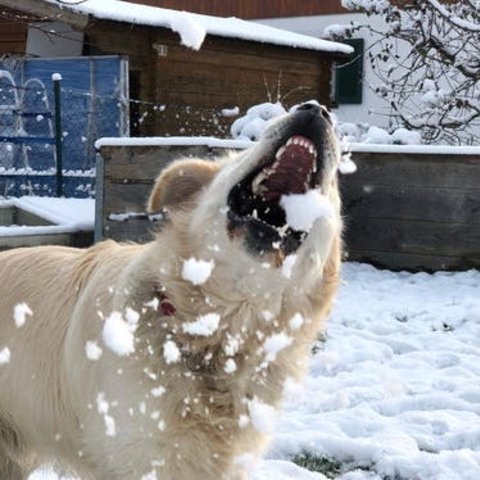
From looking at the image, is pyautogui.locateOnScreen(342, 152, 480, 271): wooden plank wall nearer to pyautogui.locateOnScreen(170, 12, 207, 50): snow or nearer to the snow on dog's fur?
the snow on dog's fur

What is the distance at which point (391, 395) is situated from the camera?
4.84 m

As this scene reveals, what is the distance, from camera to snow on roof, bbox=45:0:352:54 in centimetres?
1323

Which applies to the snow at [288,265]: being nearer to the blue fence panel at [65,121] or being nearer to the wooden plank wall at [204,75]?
the blue fence panel at [65,121]

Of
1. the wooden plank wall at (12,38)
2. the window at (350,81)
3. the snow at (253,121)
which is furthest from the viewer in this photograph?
the window at (350,81)

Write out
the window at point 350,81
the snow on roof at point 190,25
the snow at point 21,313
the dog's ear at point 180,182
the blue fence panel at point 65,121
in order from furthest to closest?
1. the window at point 350,81
2. the snow on roof at point 190,25
3. the blue fence panel at point 65,121
4. the snow at point 21,313
5. the dog's ear at point 180,182

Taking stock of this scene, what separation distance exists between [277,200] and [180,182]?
15.8 inches

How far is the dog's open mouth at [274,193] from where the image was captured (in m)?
2.84

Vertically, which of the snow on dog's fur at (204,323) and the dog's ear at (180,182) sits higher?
the dog's ear at (180,182)

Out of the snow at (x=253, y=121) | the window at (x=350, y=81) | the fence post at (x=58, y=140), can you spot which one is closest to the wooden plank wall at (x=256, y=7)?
the window at (x=350, y=81)

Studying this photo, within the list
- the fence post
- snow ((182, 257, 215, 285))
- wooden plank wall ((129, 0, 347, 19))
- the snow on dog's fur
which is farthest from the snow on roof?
snow ((182, 257, 215, 285))

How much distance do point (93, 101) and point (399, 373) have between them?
28.4ft

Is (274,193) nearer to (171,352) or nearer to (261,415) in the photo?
(171,352)

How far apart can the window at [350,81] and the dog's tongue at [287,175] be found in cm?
1773

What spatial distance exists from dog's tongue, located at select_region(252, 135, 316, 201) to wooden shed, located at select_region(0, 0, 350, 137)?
9.85 metres
